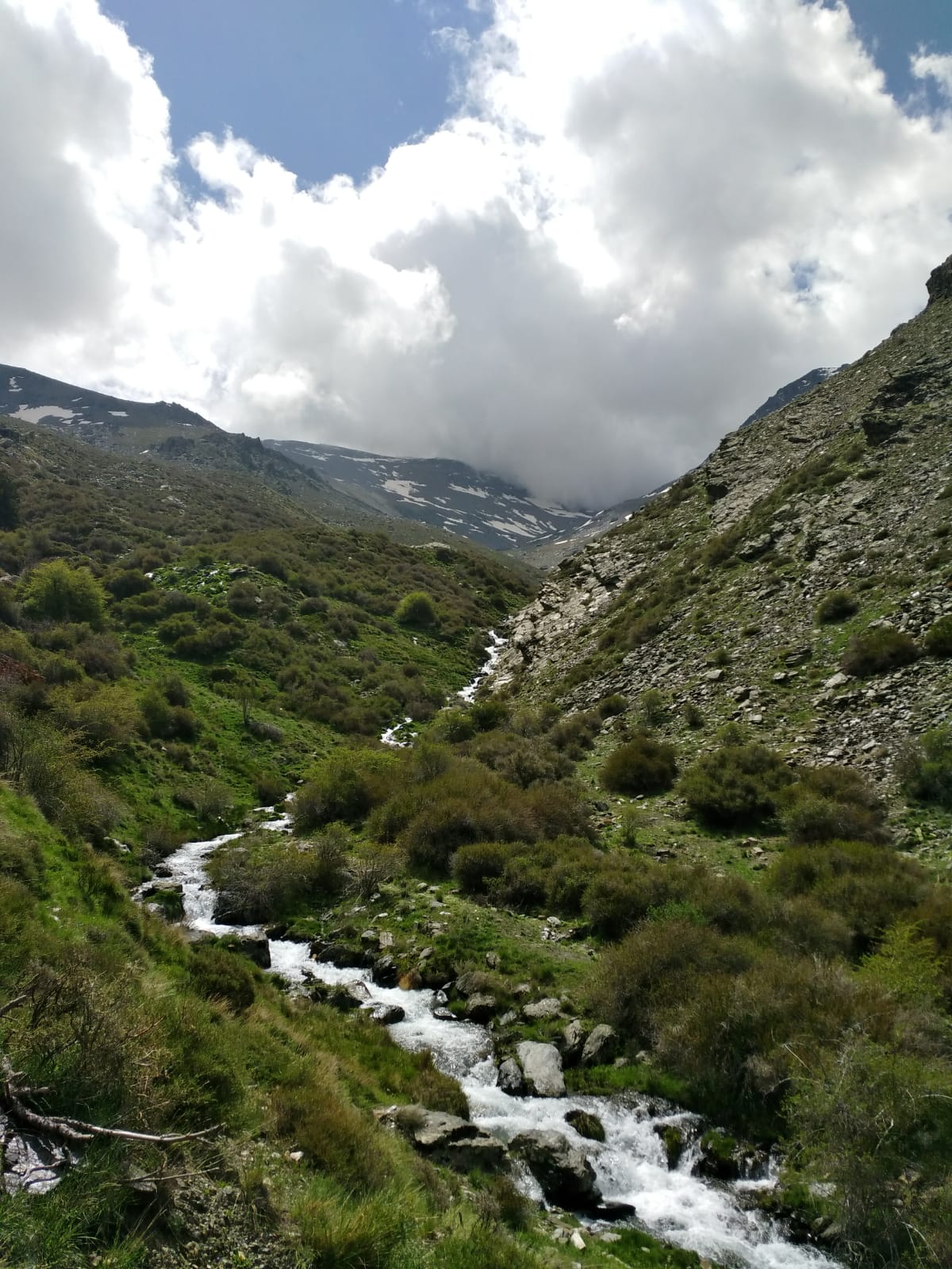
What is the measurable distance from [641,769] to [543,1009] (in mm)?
11212

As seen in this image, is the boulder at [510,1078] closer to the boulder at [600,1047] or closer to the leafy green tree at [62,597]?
the boulder at [600,1047]

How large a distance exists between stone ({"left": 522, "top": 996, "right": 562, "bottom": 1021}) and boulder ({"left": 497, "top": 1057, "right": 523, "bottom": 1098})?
1.48 m

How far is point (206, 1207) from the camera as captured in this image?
205 inches

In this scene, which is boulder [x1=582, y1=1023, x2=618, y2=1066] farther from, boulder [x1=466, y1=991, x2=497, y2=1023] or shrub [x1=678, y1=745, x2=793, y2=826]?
shrub [x1=678, y1=745, x2=793, y2=826]

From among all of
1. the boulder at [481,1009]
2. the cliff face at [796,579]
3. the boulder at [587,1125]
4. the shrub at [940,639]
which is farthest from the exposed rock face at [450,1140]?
the shrub at [940,639]

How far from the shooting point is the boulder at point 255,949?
51.8ft

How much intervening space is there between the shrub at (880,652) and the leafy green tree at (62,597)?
4085 centimetres

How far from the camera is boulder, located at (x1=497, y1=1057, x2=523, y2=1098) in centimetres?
1109

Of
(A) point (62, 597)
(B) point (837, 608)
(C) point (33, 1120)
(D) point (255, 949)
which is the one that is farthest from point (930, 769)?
(A) point (62, 597)

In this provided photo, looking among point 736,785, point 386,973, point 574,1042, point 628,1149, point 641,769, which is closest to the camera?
point 628,1149

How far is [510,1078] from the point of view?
11234 mm

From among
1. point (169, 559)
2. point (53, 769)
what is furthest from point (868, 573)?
point (169, 559)

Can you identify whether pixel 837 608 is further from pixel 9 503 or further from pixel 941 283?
pixel 9 503

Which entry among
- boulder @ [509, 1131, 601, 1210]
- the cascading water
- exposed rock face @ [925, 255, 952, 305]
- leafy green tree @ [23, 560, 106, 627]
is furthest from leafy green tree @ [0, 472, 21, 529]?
exposed rock face @ [925, 255, 952, 305]
